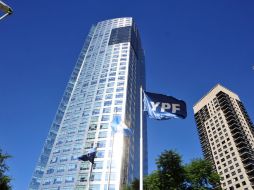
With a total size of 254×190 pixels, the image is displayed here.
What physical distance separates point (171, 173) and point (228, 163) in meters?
87.8

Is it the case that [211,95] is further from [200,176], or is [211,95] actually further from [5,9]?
[5,9]

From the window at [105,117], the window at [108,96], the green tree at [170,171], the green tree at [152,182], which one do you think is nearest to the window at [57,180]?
the window at [105,117]

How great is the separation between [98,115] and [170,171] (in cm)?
7042

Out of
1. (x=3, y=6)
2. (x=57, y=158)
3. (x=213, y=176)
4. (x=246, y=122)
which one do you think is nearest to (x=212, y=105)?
(x=246, y=122)

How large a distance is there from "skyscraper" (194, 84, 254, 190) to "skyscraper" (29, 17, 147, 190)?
3270 cm

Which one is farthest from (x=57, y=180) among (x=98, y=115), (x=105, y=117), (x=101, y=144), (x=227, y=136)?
(x=227, y=136)

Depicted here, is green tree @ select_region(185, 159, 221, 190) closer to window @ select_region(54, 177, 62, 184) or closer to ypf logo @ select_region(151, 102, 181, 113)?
ypf logo @ select_region(151, 102, 181, 113)

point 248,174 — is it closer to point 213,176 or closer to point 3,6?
point 213,176

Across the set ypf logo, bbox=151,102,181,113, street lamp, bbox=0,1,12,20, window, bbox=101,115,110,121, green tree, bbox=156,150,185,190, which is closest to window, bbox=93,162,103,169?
window, bbox=101,115,110,121

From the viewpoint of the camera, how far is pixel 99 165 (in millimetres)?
88438

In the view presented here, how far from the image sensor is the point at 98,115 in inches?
4176

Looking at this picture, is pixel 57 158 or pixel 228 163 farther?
pixel 228 163

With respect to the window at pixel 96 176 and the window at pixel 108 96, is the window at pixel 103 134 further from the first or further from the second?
the window at pixel 108 96

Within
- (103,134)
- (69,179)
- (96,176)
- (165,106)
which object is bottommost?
(165,106)
